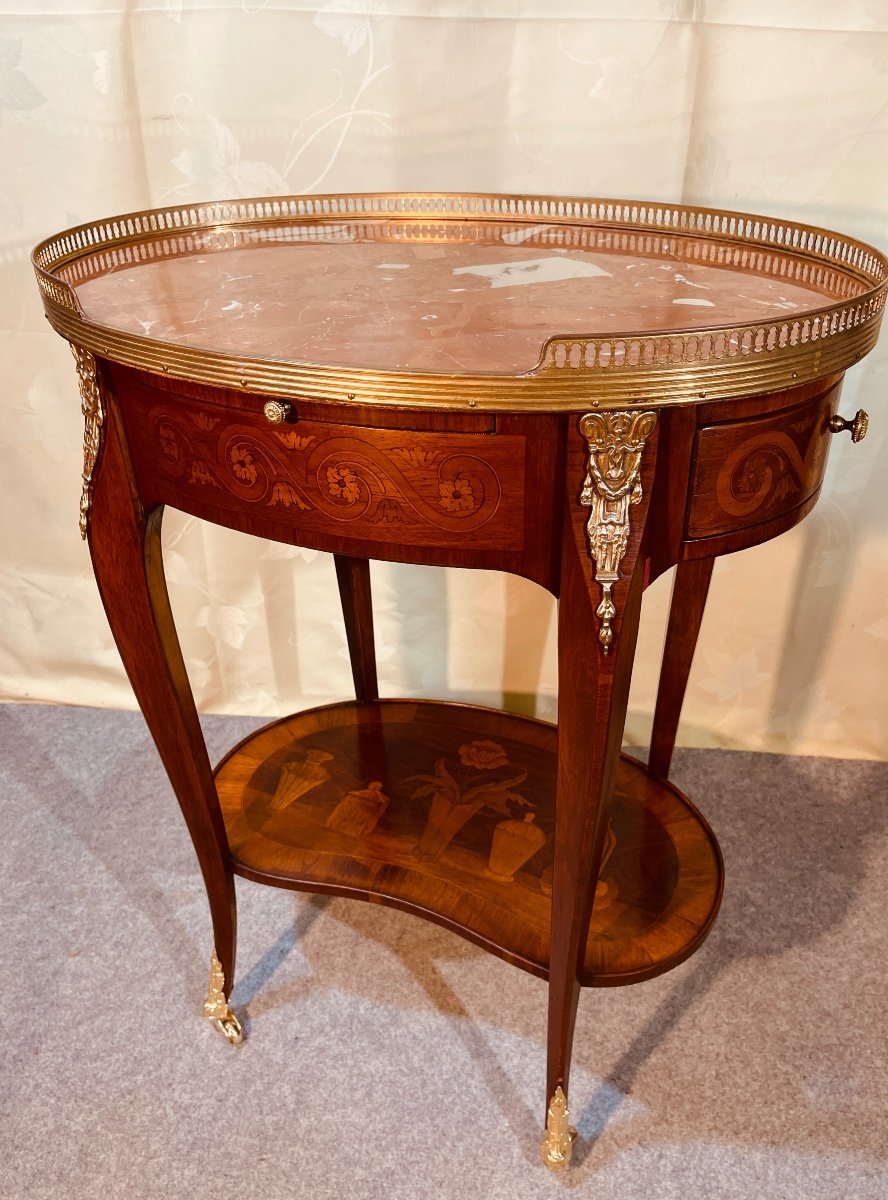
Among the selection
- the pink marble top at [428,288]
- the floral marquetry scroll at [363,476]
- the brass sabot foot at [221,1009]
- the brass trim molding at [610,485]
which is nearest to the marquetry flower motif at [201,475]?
the floral marquetry scroll at [363,476]

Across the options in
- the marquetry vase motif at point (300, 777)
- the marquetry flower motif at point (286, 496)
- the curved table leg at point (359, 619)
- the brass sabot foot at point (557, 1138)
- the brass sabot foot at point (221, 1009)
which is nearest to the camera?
the marquetry flower motif at point (286, 496)

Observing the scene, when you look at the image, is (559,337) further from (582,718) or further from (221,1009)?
(221,1009)

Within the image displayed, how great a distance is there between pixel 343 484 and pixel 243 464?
0.10m

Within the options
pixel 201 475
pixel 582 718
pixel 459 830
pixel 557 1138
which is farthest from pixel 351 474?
pixel 557 1138

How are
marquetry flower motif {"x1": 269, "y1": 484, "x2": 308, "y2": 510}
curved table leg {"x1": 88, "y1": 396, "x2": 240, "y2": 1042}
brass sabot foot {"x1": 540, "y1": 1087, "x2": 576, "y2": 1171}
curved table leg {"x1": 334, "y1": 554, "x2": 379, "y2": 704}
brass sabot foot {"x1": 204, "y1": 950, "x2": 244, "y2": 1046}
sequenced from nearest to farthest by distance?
marquetry flower motif {"x1": 269, "y1": 484, "x2": 308, "y2": 510}
curved table leg {"x1": 88, "y1": 396, "x2": 240, "y2": 1042}
brass sabot foot {"x1": 540, "y1": 1087, "x2": 576, "y2": 1171}
brass sabot foot {"x1": 204, "y1": 950, "x2": 244, "y2": 1046}
curved table leg {"x1": 334, "y1": 554, "x2": 379, "y2": 704}

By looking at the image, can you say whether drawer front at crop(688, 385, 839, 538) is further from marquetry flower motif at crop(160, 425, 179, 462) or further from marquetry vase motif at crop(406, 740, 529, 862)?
marquetry vase motif at crop(406, 740, 529, 862)

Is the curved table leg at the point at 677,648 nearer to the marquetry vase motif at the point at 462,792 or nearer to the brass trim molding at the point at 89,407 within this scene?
the marquetry vase motif at the point at 462,792

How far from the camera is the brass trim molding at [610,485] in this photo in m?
0.68

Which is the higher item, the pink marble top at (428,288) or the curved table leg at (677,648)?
the pink marble top at (428,288)

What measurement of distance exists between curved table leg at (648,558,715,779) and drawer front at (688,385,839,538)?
1.39ft

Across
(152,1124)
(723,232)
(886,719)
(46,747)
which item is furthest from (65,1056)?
(886,719)

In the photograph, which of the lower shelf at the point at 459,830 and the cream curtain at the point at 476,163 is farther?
the cream curtain at the point at 476,163

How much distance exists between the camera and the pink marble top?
79 cm

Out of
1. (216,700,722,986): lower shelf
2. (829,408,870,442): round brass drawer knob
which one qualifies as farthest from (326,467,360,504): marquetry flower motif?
(216,700,722,986): lower shelf
